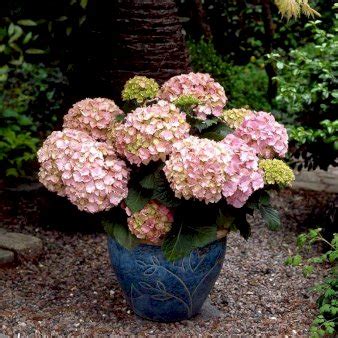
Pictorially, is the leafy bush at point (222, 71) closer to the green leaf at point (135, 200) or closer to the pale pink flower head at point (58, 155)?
the pale pink flower head at point (58, 155)

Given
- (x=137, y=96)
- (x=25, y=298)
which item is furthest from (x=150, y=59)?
(x=25, y=298)

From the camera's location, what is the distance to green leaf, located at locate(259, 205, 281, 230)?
3.88 metres

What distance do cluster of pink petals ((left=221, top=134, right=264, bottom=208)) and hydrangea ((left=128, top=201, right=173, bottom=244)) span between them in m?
0.31

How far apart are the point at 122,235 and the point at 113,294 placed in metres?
0.79

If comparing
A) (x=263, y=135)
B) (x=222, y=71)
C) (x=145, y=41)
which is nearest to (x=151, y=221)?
(x=263, y=135)

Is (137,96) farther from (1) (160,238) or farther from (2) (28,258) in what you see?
(2) (28,258)

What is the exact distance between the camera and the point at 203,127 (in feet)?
13.0

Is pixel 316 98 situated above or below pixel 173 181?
below

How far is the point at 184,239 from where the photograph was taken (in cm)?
377

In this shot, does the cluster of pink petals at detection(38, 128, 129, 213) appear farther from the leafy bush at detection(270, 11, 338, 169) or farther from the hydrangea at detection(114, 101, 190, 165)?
the leafy bush at detection(270, 11, 338, 169)

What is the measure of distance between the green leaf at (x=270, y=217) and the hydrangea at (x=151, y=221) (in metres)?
0.46

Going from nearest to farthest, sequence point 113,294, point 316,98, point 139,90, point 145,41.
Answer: point 139,90
point 113,294
point 145,41
point 316,98

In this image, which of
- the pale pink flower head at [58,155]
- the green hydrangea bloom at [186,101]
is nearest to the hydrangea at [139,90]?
the green hydrangea bloom at [186,101]

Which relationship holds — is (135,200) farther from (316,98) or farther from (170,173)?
(316,98)
